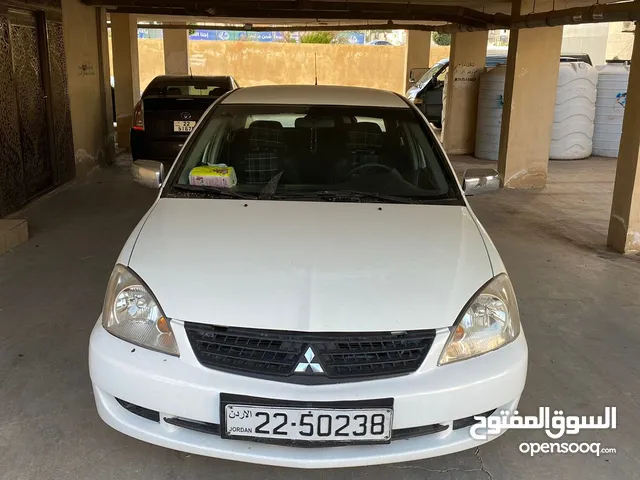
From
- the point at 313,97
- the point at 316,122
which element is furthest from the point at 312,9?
the point at 316,122

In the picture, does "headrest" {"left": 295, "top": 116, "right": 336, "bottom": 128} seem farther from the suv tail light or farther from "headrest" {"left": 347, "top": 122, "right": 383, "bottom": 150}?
the suv tail light

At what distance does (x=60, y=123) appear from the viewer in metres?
7.88

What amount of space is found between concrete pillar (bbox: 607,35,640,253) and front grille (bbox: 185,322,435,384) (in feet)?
13.6

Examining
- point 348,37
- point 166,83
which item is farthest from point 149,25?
point 348,37

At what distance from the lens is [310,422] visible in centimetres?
204

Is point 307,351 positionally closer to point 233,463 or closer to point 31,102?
point 233,463

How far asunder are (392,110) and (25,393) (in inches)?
96.5

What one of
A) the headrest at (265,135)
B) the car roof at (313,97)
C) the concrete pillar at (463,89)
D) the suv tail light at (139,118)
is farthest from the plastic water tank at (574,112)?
the headrest at (265,135)

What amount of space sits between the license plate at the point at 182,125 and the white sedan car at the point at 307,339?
20.1ft

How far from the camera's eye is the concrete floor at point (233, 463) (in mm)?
2514

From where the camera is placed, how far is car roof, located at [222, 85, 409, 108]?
142 inches

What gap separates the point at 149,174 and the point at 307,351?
1811 mm

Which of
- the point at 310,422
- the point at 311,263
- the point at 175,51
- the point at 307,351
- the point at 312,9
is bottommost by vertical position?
the point at 310,422

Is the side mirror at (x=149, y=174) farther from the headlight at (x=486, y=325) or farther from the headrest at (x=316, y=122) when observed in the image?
the headlight at (x=486, y=325)
